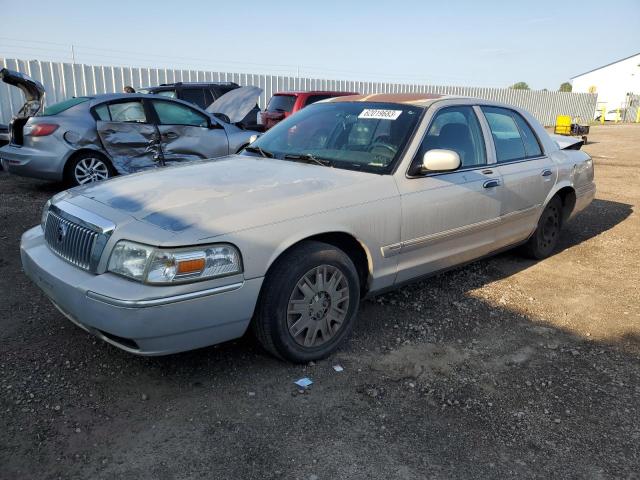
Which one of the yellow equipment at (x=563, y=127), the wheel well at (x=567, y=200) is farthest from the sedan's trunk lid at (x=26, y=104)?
the yellow equipment at (x=563, y=127)

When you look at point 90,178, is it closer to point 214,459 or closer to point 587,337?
point 214,459

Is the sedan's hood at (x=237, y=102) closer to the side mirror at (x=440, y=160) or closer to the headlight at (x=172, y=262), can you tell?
the side mirror at (x=440, y=160)

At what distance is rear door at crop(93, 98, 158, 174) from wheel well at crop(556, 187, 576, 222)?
5.59 meters

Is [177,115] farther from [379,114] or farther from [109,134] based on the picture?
[379,114]

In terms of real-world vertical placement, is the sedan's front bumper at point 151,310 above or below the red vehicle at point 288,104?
below

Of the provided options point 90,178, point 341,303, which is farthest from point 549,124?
point 341,303

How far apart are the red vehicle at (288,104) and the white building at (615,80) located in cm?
5390

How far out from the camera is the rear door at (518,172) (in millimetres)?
4430

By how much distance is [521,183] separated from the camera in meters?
4.55

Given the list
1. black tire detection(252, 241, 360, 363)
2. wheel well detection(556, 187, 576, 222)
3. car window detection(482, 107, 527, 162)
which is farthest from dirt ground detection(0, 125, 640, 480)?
wheel well detection(556, 187, 576, 222)

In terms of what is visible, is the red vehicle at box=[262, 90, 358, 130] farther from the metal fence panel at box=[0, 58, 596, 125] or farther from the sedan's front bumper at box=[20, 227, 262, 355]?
the sedan's front bumper at box=[20, 227, 262, 355]

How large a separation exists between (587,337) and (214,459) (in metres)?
2.79

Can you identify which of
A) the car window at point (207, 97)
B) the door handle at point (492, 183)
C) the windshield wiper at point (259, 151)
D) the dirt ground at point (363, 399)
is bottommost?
the dirt ground at point (363, 399)

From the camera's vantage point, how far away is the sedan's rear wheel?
7371 mm
